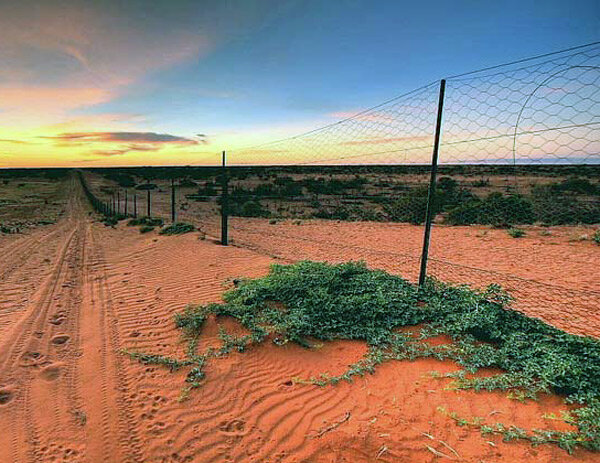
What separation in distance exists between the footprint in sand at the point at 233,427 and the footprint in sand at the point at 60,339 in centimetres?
303

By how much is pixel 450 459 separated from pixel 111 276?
25.4 ft

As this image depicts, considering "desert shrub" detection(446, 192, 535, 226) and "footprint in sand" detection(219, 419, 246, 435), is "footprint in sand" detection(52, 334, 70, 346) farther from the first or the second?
"desert shrub" detection(446, 192, 535, 226)

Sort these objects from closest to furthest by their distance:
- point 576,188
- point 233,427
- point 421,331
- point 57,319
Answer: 1. point 233,427
2. point 421,331
3. point 57,319
4. point 576,188

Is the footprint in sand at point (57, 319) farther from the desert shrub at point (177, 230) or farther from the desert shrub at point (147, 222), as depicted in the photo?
the desert shrub at point (147, 222)

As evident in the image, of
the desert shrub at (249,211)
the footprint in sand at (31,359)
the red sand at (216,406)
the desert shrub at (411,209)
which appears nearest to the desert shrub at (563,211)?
the desert shrub at (411,209)

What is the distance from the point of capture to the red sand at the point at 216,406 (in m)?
3.00

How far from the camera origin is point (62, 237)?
1361cm

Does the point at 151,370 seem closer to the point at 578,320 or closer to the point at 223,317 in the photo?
the point at 223,317

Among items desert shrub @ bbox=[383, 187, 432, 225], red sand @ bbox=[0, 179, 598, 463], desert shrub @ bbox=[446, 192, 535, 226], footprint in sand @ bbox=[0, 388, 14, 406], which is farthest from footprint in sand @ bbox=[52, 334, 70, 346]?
desert shrub @ bbox=[446, 192, 535, 226]

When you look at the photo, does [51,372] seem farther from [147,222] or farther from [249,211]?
[249,211]

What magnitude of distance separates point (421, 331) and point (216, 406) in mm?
2751

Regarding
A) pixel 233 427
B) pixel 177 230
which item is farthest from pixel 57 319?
pixel 177 230

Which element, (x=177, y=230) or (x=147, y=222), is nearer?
(x=177, y=230)

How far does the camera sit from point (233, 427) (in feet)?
10.9
